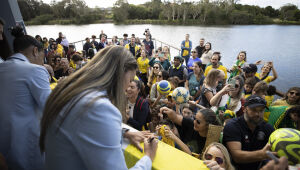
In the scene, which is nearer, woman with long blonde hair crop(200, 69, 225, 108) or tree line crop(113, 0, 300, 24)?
woman with long blonde hair crop(200, 69, 225, 108)

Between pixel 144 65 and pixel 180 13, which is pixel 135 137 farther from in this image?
pixel 180 13

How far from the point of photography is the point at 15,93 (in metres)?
1.25

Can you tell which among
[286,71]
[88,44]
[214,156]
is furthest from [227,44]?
[214,156]

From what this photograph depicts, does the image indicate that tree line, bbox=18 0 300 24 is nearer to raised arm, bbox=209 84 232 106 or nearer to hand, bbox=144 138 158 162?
raised arm, bbox=209 84 232 106

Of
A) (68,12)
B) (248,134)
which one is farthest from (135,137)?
(68,12)

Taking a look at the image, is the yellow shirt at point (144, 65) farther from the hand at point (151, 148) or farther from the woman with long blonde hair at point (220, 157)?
the hand at point (151, 148)

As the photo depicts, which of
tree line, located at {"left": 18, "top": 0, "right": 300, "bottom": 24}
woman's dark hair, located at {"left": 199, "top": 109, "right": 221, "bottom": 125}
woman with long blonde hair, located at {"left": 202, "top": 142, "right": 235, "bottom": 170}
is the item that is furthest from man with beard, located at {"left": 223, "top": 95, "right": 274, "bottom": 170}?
tree line, located at {"left": 18, "top": 0, "right": 300, "bottom": 24}

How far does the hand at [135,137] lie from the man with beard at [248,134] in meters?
1.26

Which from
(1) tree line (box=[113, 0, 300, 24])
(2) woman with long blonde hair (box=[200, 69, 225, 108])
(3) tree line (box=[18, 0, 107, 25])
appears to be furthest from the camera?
(3) tree line (box=[18, 0, 107, 25])

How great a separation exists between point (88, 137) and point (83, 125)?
0.06 metres

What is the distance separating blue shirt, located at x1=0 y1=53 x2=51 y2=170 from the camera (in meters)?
1.25

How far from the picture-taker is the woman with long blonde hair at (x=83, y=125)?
675mm

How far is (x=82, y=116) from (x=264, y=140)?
2113mm

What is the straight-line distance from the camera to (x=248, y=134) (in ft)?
6.20
